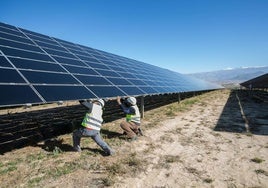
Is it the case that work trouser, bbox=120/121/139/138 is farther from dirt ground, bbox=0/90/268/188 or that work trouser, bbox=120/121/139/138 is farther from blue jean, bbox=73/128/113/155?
blue jean, bbox=73/128/113/155

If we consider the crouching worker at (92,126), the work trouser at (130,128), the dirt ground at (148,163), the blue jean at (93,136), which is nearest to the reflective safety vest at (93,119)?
the crouching worker at (92,126)

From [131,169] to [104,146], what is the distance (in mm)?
1439

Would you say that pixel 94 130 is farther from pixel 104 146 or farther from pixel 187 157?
pixel 187 157

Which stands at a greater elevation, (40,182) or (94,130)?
(94,130)

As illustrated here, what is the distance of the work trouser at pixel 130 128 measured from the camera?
31.1 feet

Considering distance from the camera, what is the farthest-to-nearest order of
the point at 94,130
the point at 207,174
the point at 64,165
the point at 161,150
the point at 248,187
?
1. the point at 161,150
2. the point at 94,130
3. the point at 64,165
4. the point at 207,174
5. the point at 248,187

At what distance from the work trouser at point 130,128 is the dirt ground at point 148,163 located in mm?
368

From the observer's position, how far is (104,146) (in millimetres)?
7539

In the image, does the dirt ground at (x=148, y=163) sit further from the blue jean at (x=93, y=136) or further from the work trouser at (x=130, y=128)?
the work trouser at (x=130, y=128)

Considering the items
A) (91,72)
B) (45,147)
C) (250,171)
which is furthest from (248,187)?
(91,72)

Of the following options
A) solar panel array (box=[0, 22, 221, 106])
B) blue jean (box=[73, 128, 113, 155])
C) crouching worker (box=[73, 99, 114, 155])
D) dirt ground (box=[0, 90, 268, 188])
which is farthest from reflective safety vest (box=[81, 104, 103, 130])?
dirt ground (box=[0, 90, 268, 188])

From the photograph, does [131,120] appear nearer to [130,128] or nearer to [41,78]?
[130,128]

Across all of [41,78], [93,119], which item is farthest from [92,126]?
[41,78]

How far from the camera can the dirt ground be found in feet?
19.0
